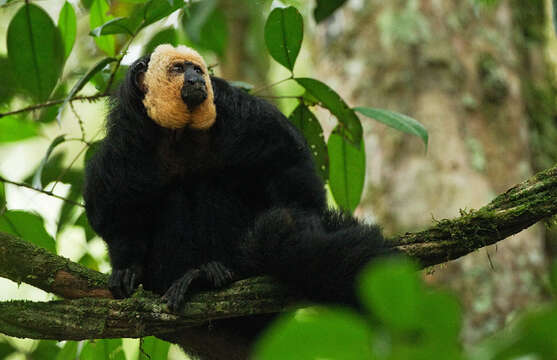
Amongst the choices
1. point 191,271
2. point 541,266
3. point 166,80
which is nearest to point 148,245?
point 191,271

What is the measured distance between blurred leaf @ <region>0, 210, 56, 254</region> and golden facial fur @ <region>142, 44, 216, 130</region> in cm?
63

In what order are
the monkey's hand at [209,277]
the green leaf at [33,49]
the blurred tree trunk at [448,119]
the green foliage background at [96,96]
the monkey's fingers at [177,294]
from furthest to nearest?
the blurred tree trunk at [448,119], the green leaf at [33,49], the green foliage background at [96,96], the monkey's hand at [209,277], the monkey's fingers at [177,294]

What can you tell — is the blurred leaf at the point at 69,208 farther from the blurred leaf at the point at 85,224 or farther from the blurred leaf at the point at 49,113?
the blurred leaf at the point at 49,113

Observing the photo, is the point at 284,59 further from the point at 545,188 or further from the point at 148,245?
the point at 545,188

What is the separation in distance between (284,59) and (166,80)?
51 cm

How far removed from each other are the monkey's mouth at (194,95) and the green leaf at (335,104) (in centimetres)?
38

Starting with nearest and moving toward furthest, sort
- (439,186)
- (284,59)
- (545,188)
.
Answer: (545,188), (284,59), (439,186)

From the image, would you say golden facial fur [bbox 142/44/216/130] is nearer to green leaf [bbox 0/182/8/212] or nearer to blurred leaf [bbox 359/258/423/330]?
green leaf [bbox 0/182/8/212]

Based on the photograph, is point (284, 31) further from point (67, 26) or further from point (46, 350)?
→ point (46, 350)

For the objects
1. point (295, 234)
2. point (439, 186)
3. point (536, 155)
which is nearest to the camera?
point (295, 234)

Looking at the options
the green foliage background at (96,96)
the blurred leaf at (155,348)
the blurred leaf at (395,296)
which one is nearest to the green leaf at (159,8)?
the green foliage background at (96,96)

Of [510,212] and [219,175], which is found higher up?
[219,175]

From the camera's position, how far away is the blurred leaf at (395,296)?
1.74 feet

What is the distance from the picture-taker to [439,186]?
4.24m
